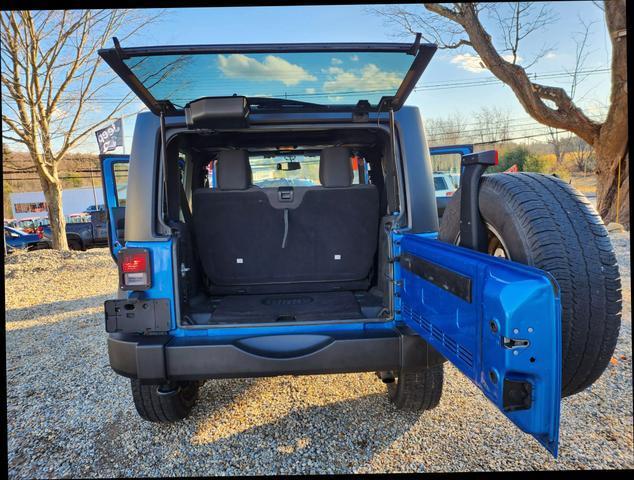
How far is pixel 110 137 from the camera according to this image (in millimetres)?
11086

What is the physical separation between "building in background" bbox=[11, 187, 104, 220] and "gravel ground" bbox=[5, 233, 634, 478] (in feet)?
97.0

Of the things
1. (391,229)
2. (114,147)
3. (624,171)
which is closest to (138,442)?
(391,229)

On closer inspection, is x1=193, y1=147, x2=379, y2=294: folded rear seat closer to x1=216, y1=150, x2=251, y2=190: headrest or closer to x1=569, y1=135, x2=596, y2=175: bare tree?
x1=216, y1=150, x2=251, y2=190: headrest

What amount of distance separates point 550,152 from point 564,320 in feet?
101

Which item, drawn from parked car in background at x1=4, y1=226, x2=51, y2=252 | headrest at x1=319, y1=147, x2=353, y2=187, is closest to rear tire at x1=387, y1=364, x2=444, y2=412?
headrest at x1=319, y1=147, x2=353, y2=187

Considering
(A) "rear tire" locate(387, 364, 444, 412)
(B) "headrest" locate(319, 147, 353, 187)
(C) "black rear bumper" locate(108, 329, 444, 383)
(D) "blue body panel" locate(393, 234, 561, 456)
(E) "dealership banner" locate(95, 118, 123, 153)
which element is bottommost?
(A) "rear tire" locate(387, 364, 444, 412)

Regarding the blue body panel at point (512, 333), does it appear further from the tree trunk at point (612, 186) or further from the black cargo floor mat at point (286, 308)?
the tree trunk at point (612, 186)

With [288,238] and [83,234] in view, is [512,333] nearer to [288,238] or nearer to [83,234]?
[288,238]

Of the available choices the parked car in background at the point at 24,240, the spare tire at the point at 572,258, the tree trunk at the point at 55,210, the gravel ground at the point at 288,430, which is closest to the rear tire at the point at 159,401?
the gravel ground at the point at 288,430

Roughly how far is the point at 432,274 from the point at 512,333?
611mm

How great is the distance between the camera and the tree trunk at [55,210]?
34.1 feet

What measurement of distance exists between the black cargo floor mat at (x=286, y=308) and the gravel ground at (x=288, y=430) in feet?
2.40

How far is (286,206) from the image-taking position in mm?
2977

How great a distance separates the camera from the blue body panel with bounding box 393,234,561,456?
4.00 ft
